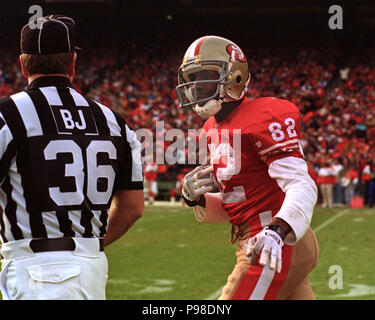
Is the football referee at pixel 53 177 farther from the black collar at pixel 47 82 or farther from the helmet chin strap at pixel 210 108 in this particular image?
the helmet chin strap at pixel 210 108

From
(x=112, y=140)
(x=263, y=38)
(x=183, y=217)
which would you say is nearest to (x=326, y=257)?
(x=183, y=217)

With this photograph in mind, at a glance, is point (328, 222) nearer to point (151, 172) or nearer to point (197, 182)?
point (151, 172)

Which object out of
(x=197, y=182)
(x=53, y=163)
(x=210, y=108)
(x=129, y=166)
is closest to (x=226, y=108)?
(x=210, y=108)

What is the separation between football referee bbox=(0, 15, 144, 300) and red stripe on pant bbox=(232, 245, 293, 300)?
74cm

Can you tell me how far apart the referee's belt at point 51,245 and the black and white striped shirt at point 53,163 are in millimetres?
20

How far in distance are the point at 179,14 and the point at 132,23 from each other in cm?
199

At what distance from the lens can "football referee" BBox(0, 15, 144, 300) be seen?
238 centimetres

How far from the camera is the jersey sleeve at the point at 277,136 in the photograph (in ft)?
9.66

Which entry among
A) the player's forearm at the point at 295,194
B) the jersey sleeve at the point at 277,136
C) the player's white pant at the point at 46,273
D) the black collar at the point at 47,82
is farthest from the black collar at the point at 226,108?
the player's white pant at the point at 46,273

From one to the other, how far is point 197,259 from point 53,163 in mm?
6734

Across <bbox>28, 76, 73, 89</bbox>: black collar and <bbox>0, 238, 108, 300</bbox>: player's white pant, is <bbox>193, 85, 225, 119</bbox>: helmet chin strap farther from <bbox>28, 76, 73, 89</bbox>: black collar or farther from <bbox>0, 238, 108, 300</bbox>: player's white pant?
<bbox>0, 238, 108, 300</bbox>: player's white pant

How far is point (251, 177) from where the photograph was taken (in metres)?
3.14

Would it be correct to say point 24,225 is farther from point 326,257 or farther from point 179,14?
point 179,14

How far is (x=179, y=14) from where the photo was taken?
1065 inches
